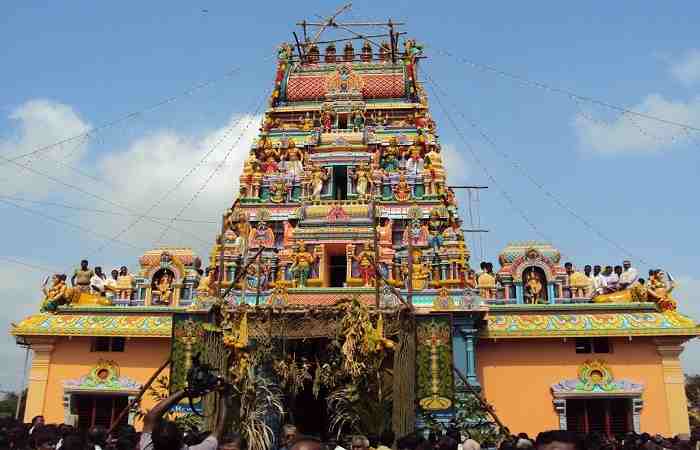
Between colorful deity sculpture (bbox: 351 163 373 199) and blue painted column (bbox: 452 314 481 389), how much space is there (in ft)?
22.6

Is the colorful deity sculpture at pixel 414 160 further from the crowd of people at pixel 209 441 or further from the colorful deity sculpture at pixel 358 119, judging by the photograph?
the crowd of people at pixel 209 441

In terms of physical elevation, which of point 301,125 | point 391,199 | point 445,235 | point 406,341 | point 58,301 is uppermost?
point 301,125

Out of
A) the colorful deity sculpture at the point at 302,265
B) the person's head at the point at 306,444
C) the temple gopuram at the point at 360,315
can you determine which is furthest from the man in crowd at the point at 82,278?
the person's head at the point at 306,444

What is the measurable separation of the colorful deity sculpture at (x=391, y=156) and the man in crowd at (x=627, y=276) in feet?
32.0

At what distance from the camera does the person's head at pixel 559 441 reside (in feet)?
13.1

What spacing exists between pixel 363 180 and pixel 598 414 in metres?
11.8

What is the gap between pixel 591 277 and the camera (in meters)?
26.3

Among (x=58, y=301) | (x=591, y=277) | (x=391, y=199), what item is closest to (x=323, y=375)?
(x=391, y=199)

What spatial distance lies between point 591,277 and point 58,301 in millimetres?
20722

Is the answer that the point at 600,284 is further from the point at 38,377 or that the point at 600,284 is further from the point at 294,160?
the point at 38,377

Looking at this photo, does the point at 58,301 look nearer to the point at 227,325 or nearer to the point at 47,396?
the point at 47,396

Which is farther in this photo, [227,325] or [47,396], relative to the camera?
[47,396]

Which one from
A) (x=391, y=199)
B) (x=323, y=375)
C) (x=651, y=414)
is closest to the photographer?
(x=323, y=375)

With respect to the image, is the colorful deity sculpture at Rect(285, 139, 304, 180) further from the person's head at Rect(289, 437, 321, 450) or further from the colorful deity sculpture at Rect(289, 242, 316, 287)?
the person's head at Rect(289, 437, 321, 450)
